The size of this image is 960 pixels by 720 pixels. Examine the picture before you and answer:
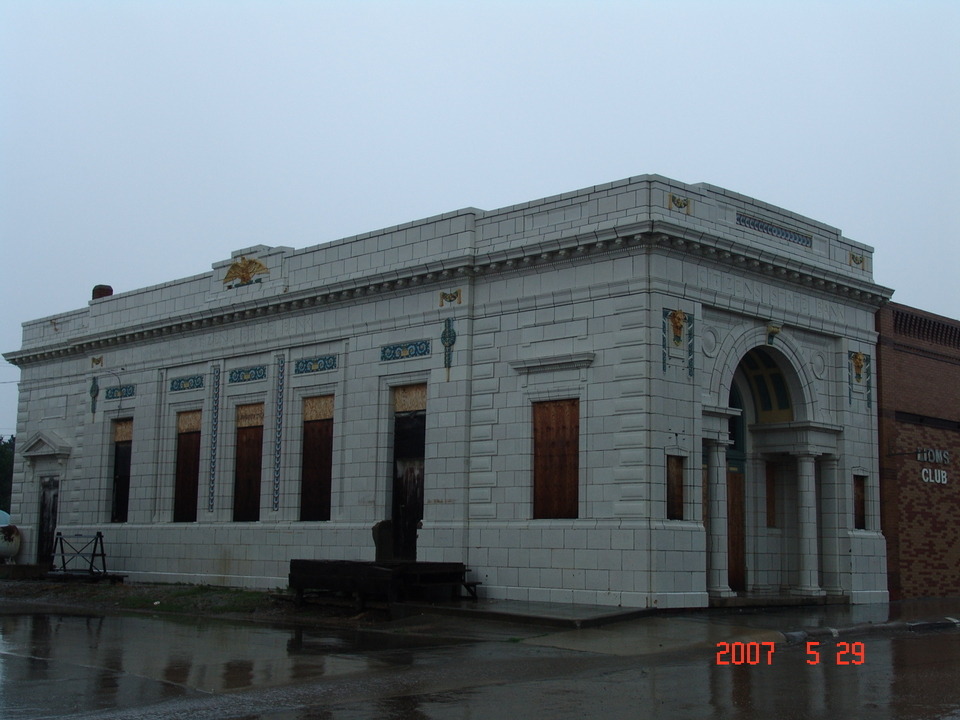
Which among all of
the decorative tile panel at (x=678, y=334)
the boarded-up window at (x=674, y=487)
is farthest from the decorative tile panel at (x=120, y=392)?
the boarded-up window at (x=674, y=487)

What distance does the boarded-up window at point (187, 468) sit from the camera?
107 ft

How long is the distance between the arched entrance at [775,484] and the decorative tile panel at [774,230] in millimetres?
2641

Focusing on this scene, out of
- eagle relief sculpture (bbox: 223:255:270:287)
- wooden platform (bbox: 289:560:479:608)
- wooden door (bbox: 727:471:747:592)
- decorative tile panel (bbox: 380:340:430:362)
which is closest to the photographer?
wooden platform (bbox: 289:560:479:608)

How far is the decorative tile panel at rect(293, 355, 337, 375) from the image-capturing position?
1139 inches

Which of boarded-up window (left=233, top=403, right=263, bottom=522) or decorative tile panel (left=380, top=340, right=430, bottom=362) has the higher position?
decorative tile panel (left=380, top=340, right=430, bottom=362)

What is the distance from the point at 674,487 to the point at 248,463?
1351 cm

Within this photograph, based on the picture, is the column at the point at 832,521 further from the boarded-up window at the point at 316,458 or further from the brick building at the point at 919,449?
the boarded-up window at the point at 316,458

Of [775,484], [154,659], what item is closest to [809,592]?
[775,484]

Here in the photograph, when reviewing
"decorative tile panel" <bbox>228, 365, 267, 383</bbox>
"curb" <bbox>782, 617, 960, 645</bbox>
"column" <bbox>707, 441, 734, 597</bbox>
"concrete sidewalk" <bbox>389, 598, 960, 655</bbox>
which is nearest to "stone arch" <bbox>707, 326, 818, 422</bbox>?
"column" <bbox>707, 441, 734, 597</bbox>

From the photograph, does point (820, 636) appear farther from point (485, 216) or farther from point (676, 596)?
point (485, 216)

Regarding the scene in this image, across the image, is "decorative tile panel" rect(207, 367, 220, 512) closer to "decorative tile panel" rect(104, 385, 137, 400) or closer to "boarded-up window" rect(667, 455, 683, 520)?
"decorative tile panel" rect(104, 385, 137, 400)

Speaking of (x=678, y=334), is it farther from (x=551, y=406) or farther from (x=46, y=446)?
(x=46, y=446)

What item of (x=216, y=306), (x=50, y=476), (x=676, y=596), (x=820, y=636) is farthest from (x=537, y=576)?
(x=50, y=476)

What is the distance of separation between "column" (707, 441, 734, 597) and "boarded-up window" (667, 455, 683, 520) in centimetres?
133
